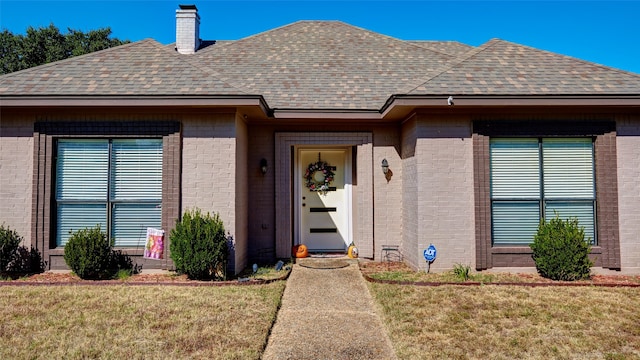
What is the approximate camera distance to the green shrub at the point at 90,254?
20.6ft

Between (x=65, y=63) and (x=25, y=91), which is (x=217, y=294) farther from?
(x=65, y=63)

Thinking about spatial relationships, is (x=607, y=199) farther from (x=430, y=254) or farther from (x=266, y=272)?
(x=266, y=272)

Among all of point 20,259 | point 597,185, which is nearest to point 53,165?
point 20,259

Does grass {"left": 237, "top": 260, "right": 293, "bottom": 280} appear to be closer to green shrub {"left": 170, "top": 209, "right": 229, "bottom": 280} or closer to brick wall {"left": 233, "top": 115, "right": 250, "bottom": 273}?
brick wall {"left": 233, "top": 115, "right": 250, "bottom": 273}

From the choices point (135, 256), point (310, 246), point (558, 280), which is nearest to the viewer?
point (558, 280)

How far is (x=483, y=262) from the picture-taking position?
688 centimetres

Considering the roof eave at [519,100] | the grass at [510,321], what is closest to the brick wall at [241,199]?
the grass at [510,321]

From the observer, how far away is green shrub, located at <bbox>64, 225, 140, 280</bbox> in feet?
20.6

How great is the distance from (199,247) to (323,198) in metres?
3.50

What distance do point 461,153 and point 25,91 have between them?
7733mm

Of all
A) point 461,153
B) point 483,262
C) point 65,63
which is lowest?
point 483,262

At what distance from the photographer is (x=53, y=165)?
688 cm

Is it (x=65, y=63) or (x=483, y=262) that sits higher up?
(x=65, y=63)

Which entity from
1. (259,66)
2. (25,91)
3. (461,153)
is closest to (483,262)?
(461,153)
